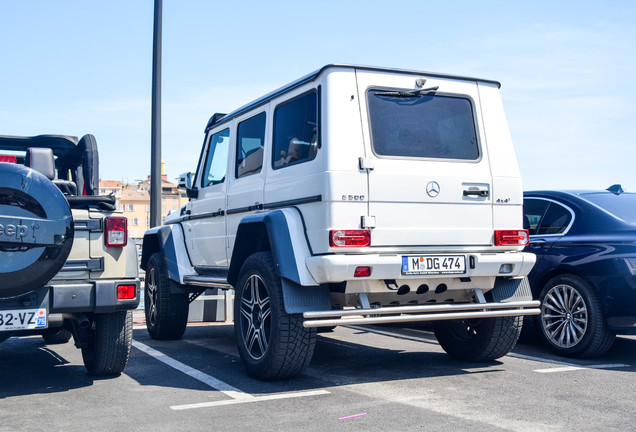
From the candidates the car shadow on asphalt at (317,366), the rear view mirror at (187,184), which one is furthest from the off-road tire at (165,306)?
the rear view mirror at (187,184)

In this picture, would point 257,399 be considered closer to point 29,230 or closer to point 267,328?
point 267,328

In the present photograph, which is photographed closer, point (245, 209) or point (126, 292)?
point (126, 292)

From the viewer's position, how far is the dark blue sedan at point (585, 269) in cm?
655

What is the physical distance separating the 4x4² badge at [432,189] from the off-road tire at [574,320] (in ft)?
6.92

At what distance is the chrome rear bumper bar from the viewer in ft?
17.3

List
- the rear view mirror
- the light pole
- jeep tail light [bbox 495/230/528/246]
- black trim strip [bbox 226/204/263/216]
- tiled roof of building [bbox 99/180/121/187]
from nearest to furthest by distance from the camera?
1. jeep tail light [bbox 495/230/528/246]
2. black trim strip [bbox 226/204/263/216]
3. the rear view mirror
4. the light pole
5. tiled roof of building [bbox 99/180/121/187]

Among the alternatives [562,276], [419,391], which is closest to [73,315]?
[419,391]

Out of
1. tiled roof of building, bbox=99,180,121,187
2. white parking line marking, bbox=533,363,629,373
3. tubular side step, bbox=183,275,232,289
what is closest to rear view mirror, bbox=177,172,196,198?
tubular side step, bbox=183,275,232,289

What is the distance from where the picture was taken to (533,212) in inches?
311

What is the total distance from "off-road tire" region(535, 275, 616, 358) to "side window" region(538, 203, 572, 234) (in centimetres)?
57

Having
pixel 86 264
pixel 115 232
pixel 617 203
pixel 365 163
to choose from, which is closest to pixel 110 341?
pixel 86 264

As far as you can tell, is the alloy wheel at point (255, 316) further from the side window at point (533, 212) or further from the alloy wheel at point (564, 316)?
the side window at point (533, 212)

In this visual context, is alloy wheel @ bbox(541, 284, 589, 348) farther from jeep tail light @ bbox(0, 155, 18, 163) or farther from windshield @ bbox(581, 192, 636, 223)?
jeep tail light @ bbox(0, 155, 18, 163)

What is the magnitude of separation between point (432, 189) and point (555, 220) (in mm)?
2412
